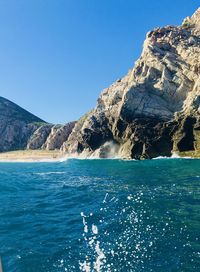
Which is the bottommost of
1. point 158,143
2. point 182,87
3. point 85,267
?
point 85,267

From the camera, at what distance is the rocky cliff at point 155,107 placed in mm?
124000

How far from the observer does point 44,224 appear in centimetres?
2830

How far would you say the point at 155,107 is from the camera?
131875mm

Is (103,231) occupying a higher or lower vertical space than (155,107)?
lower

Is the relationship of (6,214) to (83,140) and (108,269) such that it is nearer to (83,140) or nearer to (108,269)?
(108,269)

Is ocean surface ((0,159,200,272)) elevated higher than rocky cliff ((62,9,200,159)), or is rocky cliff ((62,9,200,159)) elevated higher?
rocky cliff ((62,9,200,159))

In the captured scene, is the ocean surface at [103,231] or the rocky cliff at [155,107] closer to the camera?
the ocean surface at [103,231]

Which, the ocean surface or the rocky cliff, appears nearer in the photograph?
the ocean surface

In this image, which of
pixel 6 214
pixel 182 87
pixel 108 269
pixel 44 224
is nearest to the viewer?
pixel 108 269

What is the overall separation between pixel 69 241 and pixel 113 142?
12005 cm

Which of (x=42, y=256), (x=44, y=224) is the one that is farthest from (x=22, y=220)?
(x=42, y=256)

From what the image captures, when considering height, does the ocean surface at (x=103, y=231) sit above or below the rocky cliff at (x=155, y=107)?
below

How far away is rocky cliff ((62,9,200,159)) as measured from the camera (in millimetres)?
124000

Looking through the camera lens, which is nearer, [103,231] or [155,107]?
[103,231]
